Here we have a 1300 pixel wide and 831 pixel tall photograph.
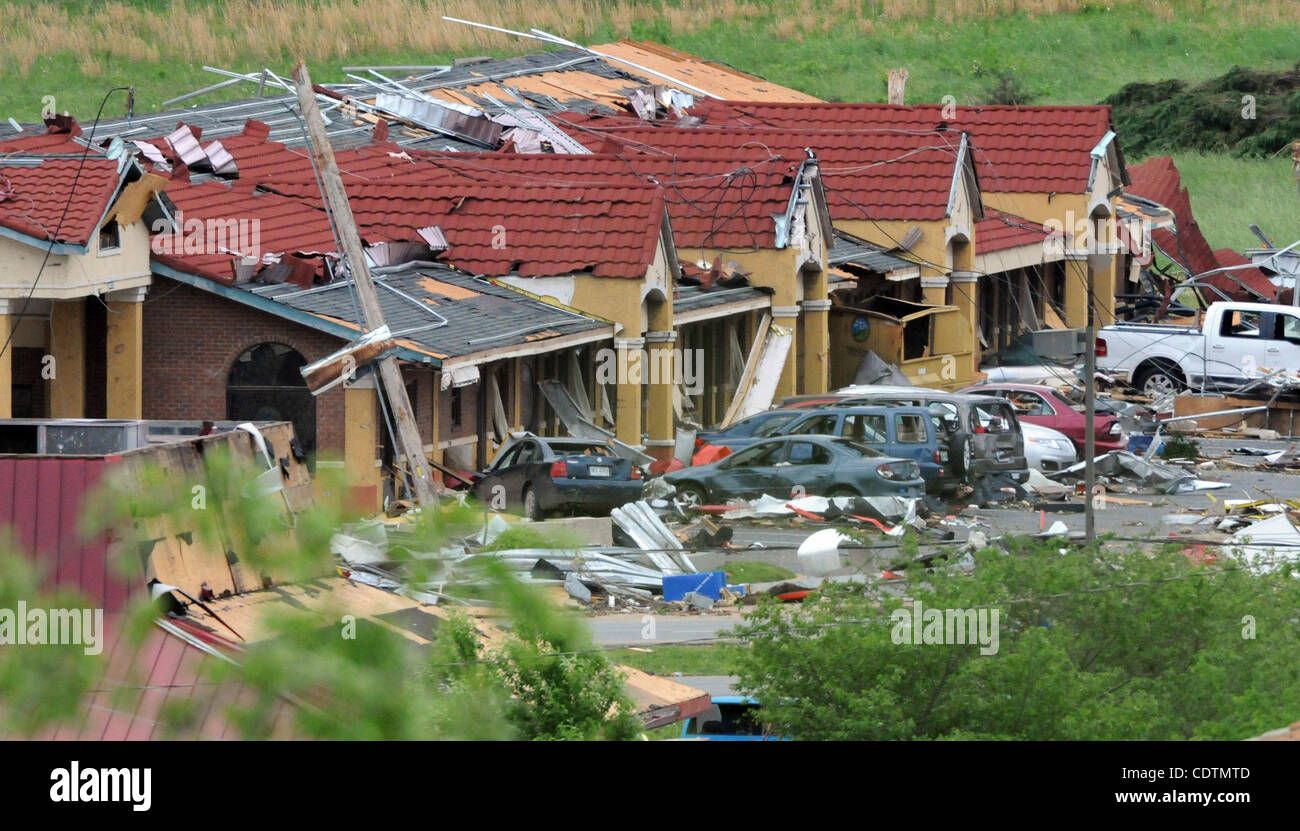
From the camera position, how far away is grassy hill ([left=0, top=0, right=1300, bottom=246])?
63.8 meters

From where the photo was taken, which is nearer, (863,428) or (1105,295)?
(863,428)

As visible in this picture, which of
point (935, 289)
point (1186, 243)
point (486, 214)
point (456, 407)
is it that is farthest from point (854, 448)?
point (1186, 243)

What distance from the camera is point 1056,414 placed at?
A: 32.0 metres

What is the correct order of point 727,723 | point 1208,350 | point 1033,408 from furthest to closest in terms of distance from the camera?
point 1208,350, point 1033,408, point 727,723

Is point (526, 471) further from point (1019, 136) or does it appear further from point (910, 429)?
point (1019, 136)

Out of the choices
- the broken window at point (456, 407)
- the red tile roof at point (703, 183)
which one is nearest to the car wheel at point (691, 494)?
the broken window at point (456, 407)

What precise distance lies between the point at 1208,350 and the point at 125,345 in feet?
69.1

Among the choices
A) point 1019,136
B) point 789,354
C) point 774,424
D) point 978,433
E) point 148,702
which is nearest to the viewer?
point 148,702

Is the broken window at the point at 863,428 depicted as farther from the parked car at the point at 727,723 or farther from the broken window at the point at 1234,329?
the broken window at the point at 1234,329

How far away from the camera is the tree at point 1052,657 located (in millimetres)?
14266

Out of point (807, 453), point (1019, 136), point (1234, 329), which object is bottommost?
point (807, 453)

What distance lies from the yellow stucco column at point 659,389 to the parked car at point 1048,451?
5457mm

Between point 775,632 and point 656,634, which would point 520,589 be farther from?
point 656,634

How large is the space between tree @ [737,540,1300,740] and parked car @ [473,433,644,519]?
9460 mm
